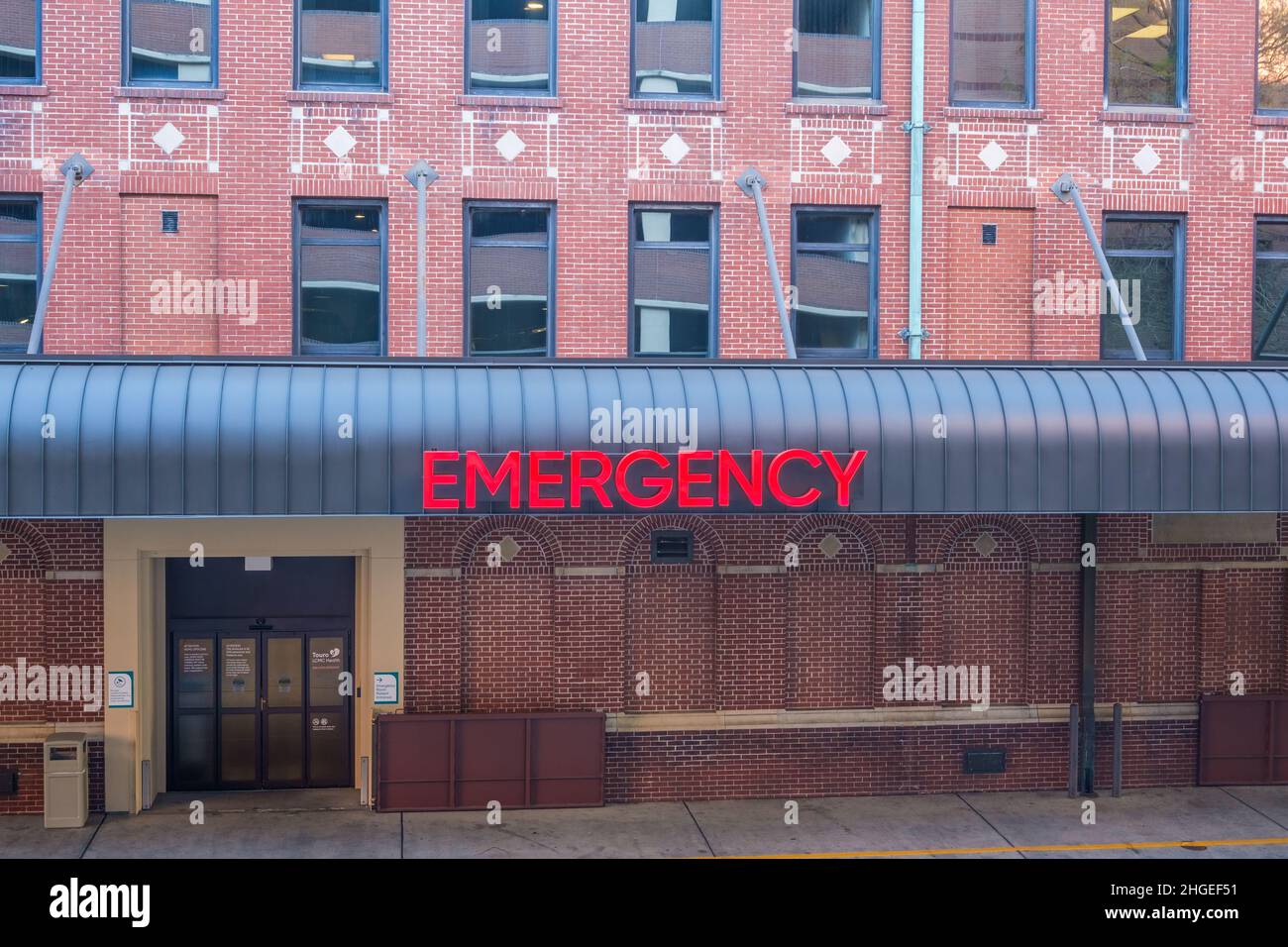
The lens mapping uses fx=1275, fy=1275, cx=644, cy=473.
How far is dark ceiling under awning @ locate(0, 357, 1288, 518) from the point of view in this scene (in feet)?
40.5

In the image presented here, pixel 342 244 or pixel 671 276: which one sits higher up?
pixel 342 244

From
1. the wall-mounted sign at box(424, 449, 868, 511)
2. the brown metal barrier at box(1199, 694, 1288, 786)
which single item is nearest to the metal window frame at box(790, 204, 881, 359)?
the wall-mounted sign at box(424, 449, 868, 511)

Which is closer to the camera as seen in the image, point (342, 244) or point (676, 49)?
point (342, 244)

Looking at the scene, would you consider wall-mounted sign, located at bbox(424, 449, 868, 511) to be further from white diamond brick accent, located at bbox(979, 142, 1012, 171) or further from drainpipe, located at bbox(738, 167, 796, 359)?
white diamond brick accent, located at bbox(979, 142, 1012, 171)

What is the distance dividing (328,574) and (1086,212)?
34.5ft

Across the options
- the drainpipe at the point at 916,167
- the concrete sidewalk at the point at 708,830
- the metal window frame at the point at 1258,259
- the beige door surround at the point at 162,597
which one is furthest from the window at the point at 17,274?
the metal window frame at the point at 1258,259

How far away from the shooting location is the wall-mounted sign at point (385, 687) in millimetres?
15062

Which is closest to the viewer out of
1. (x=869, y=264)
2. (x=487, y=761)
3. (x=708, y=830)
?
(x=708, y=830)

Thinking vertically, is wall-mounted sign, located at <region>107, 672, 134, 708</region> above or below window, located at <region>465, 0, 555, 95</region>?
below

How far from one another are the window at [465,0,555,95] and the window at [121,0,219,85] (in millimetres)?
3074

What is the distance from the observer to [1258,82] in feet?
54.1

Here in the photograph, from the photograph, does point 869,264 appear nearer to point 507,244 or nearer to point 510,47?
point 507,244

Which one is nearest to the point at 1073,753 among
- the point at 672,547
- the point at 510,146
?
the point at 672,547

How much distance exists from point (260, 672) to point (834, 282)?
28.3 ft
